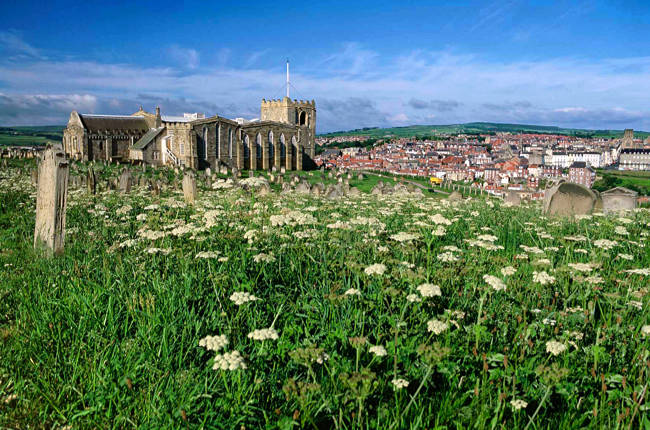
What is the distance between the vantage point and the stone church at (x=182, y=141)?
157 feet

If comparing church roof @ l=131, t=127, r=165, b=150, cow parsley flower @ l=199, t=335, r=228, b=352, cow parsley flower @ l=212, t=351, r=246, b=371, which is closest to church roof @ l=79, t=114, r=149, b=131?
church roof @ l=131, t=127, r=165, b=150

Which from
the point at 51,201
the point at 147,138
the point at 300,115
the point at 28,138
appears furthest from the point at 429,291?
the point at 28,138

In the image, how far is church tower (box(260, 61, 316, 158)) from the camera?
206ft

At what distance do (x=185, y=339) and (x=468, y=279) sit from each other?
2.78 meters

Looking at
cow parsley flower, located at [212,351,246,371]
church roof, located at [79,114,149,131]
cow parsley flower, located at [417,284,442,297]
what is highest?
church roof, located at [79,114,149,131]

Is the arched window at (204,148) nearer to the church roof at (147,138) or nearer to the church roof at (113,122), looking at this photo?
the church roof at (147,138)

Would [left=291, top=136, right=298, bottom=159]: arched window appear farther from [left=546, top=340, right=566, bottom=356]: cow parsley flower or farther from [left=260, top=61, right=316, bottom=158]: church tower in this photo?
[left=546, top=340, right=566, bottom=356]: cow parsley flower

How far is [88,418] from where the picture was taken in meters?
2.82

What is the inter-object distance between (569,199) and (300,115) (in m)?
55.0

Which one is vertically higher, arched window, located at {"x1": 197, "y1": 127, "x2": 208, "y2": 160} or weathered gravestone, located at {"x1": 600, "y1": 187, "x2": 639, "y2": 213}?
arched window, located at {"x1": 197, "y1": 127, "x2": 208, "y2": 160}

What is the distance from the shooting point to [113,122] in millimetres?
51219

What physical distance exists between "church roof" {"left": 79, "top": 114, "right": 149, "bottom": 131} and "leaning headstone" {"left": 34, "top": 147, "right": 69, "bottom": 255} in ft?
156

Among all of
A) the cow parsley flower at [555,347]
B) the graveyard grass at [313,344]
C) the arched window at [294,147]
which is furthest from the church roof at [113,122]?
the cow parsley flower at [555,347]

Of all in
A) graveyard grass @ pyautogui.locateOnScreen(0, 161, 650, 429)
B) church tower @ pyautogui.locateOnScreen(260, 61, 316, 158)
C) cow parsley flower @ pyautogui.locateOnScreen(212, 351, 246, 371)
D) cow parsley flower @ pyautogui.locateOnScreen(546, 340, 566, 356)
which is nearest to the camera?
cow parsley flower @ pyautogui.locateOnScreen(212, 351, 246, 371)
